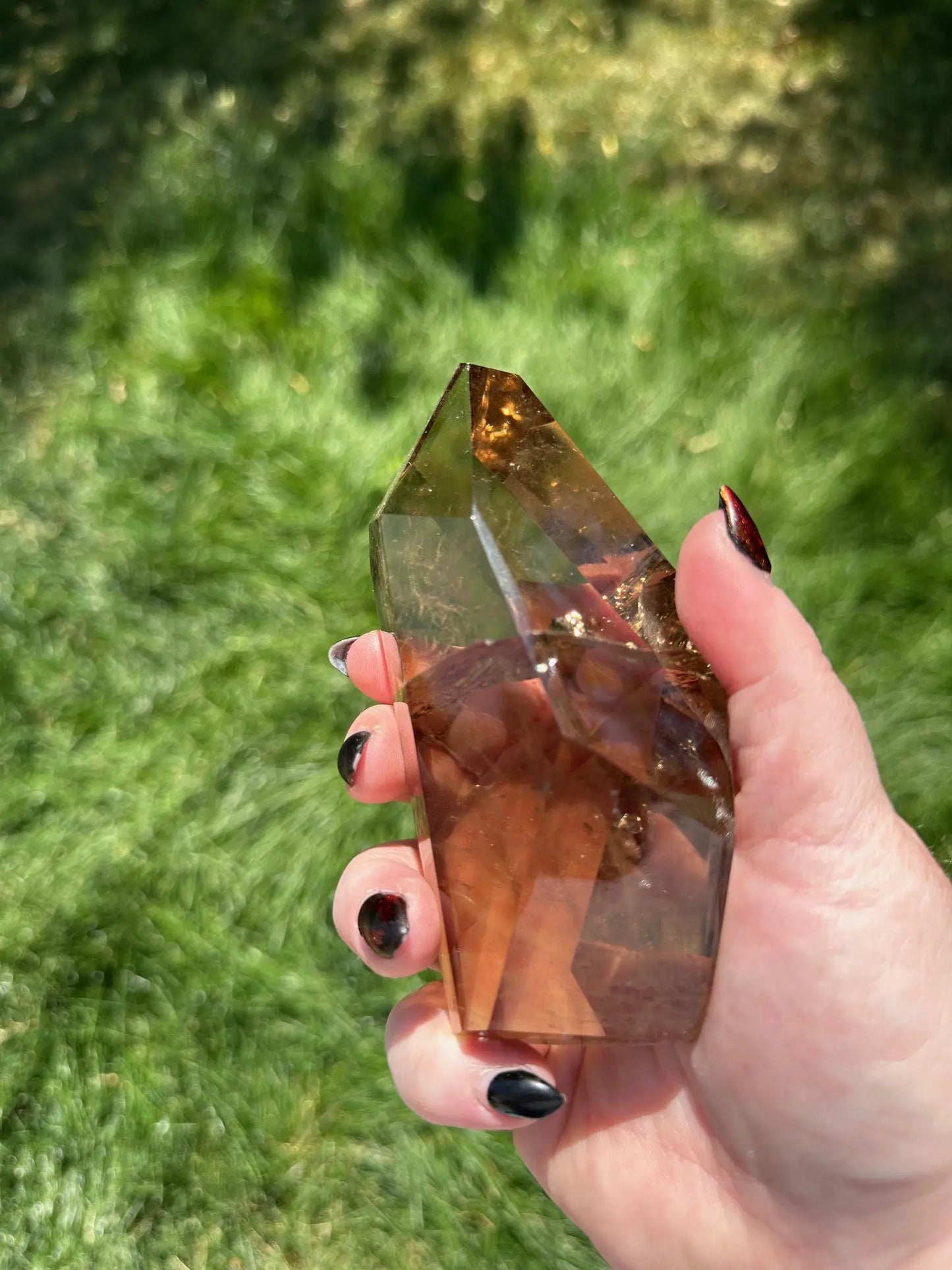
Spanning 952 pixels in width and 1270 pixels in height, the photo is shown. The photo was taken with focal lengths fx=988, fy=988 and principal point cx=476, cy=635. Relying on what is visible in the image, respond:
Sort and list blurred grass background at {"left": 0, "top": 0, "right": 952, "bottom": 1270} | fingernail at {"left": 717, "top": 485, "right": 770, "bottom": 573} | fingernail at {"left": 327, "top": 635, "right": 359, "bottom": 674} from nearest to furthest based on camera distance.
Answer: fingernail at {"left": 717, "top": 485, "right": 770, "bottom": 573} → fingernail at {"left": 327, "top": 635, "right": 359, "bottom": 674} → blurred grass background at {"left": 0, "top": 0, "right": 952, "bottom": 1270}

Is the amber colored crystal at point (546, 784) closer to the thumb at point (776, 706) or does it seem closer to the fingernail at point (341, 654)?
the thumb at point (776, 706)

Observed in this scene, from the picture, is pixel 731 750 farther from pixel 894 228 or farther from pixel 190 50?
pixel 190 50

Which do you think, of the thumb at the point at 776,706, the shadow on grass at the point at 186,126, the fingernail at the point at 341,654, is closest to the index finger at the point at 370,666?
the fingernail at the point at 341,654

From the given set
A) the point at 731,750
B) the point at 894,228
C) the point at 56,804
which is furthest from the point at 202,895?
the point at 894,228

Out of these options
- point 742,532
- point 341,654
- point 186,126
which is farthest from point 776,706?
point 186,126

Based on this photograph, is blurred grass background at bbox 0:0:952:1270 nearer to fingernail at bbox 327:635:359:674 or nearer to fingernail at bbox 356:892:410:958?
fingernail at bbox 327:635:359:674

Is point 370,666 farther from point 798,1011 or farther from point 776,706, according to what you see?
point 798,1011

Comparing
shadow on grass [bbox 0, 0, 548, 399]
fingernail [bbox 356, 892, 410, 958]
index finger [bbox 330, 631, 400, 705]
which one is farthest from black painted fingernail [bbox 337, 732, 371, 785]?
shadow on grass [bbox 0, 0, 548, 399]

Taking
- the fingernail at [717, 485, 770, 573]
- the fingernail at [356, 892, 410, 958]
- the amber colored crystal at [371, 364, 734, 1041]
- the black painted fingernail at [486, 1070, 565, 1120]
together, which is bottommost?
the black painted fingernail at [486, 1070, 565, 1120]
